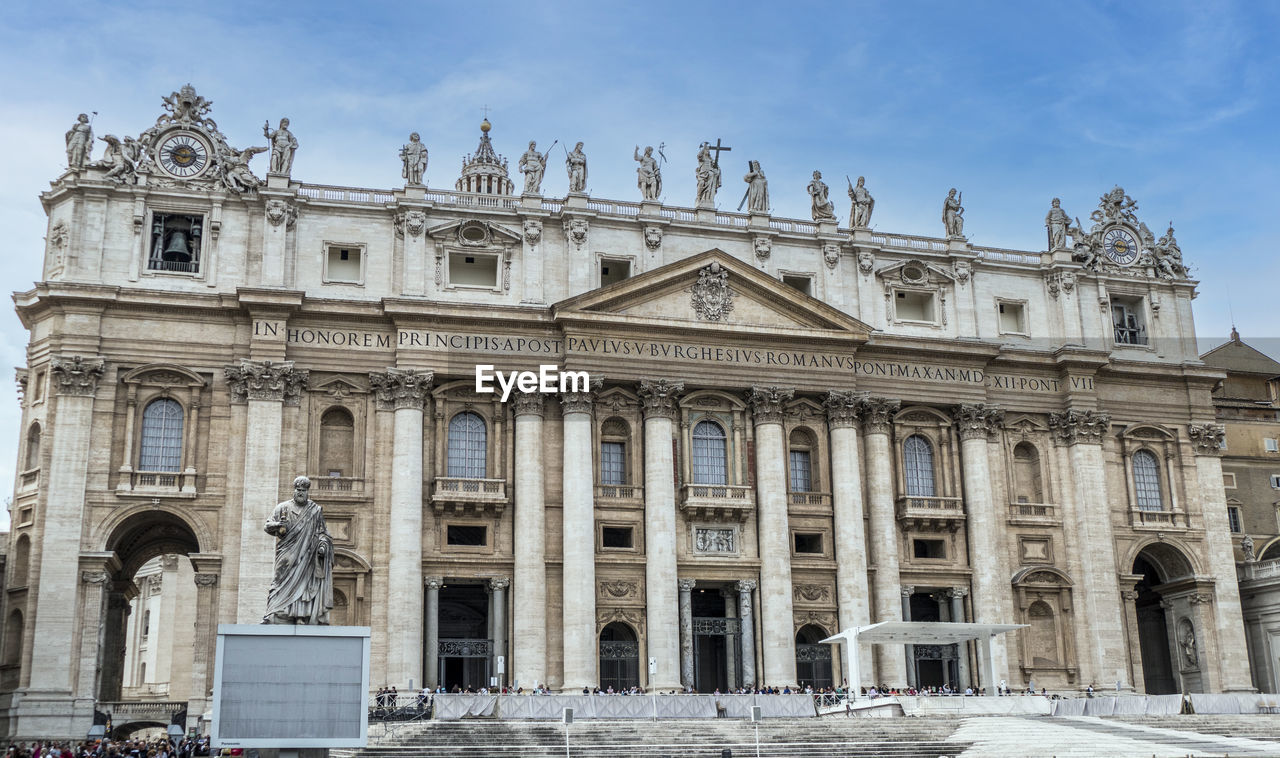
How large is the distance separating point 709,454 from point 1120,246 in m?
22.5

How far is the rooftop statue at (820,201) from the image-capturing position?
184ft

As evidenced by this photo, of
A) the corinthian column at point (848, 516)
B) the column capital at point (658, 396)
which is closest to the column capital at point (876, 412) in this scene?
the corinthian column at point (848, 516)

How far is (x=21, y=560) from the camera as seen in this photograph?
154 feet

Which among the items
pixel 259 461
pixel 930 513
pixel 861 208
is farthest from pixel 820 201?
pixel 259 461

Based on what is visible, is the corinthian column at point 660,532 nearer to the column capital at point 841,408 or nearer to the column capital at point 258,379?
the column capital at point 841,408

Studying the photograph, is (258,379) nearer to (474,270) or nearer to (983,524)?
(474,270)

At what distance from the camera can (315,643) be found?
990 inches

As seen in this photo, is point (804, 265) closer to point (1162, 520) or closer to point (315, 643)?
point (1162, 520)

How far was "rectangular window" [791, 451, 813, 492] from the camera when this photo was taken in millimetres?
53531

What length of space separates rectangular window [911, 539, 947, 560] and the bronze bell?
98.6 ft

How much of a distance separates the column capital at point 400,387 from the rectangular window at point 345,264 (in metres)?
4.04

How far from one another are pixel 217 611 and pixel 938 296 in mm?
31119

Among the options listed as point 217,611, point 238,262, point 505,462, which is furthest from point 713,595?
point 238,262

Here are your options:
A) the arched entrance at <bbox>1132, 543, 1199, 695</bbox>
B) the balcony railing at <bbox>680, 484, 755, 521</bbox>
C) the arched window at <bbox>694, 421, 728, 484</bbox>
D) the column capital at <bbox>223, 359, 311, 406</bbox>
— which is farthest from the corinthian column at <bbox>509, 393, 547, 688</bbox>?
the arched entrance at <bbox>1132, 543, 1199, 695</bbox>
